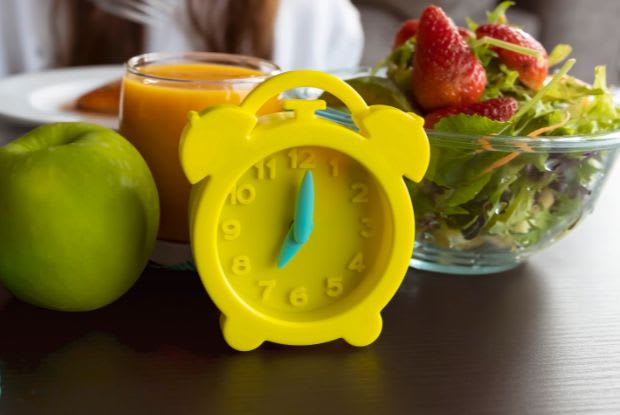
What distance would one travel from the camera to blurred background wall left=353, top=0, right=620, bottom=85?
8.43ft

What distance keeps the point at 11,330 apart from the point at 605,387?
43cm

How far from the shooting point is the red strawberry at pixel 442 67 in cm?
62

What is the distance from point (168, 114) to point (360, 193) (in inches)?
8.0

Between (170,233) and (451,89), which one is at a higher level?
(451,89)

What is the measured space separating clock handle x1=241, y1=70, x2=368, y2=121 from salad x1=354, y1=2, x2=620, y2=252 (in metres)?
0.12

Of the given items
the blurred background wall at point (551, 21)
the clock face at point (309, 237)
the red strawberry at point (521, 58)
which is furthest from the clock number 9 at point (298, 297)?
the blurred background wall at point (551, 21)

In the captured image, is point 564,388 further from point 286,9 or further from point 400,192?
point 286,9

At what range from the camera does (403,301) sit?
61 cm

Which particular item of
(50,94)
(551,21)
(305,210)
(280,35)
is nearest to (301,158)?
(305,210)

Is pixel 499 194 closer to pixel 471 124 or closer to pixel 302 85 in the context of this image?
pixel 471 124

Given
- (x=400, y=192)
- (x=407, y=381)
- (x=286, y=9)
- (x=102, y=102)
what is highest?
A: (x=400, y=192)

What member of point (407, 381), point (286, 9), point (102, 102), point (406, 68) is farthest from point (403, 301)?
point (286, 9)

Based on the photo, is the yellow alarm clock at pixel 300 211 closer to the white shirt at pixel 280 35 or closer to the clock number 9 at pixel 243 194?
the clock number 9 at pixel 243 194

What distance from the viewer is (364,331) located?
0.53 m
